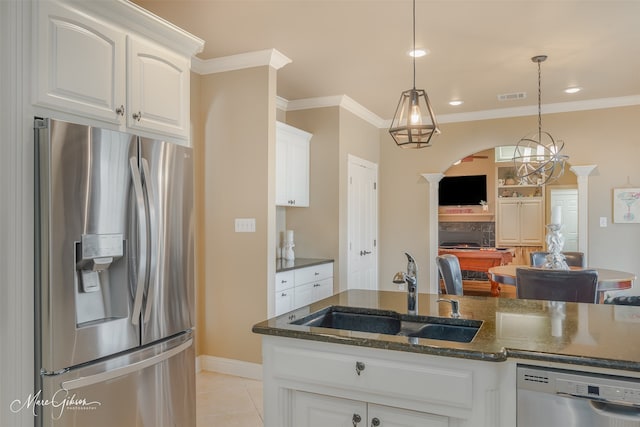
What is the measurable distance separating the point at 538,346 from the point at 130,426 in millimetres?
1807

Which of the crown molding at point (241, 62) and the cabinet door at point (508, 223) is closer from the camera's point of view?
the crown molding at point (241, 62)

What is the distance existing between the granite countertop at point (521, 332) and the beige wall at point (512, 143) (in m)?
3.55

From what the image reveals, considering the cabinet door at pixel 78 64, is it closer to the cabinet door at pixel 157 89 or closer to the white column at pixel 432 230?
the cabinet door at pixel 157 89

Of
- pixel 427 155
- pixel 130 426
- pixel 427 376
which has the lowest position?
pixel 130 426

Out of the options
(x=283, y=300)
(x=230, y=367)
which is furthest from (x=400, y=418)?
(x=230, y=367)

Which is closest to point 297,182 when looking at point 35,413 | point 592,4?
point 592,4

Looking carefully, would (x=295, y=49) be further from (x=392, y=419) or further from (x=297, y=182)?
(x=392, y=419)

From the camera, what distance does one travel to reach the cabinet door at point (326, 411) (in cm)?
172

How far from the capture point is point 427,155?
608 centimetres

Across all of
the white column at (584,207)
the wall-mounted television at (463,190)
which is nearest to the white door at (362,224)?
the white column at (584,207)

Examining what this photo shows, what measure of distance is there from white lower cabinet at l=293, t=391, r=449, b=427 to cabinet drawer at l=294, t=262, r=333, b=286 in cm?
237

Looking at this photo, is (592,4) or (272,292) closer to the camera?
(592,4)

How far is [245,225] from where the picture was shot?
3.76 m

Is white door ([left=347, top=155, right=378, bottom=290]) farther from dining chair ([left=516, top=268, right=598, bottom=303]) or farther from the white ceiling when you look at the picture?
dining chair ([left=516, top=268, right=598, bottom=303])
